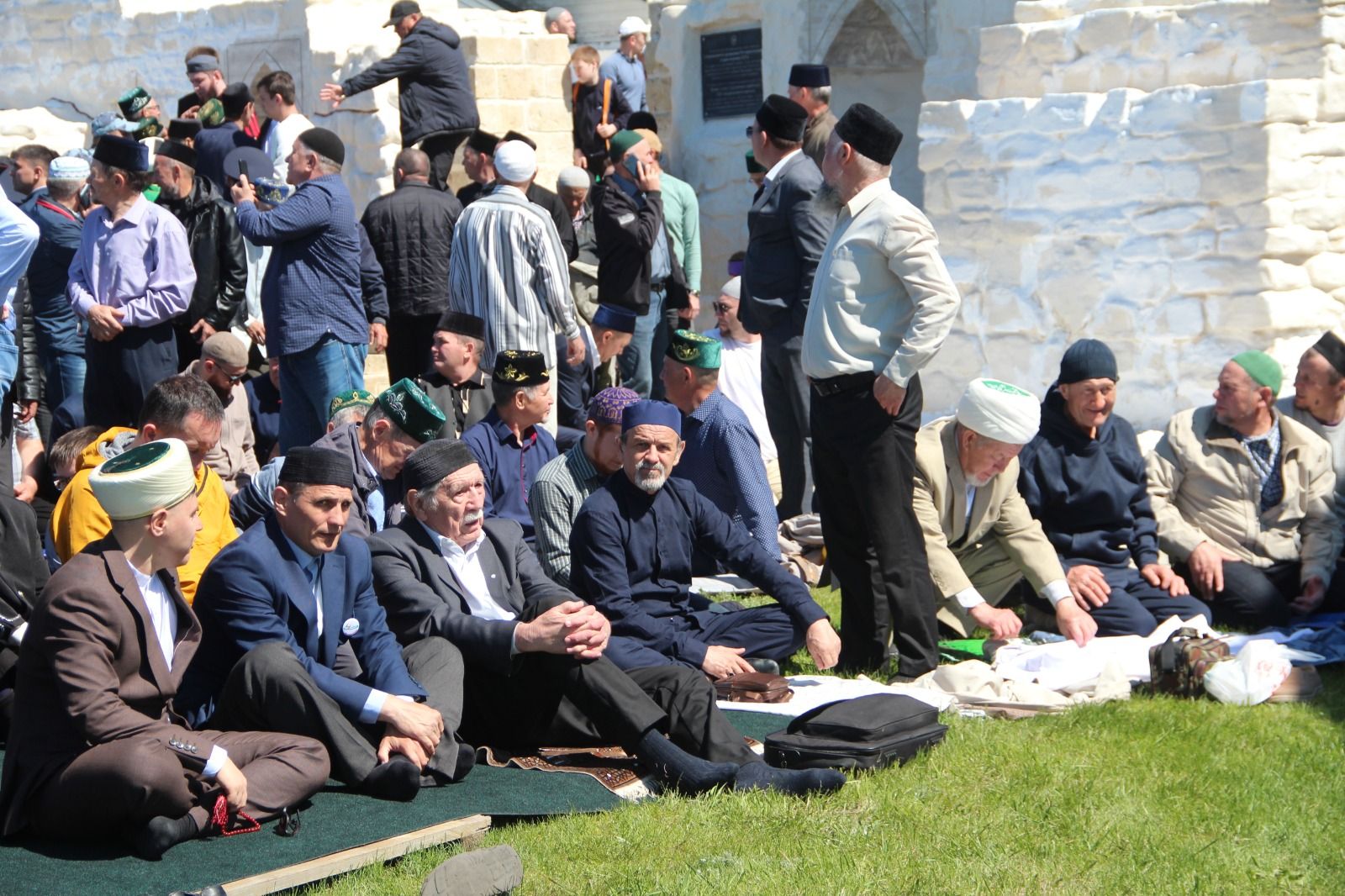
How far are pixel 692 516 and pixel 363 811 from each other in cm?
179

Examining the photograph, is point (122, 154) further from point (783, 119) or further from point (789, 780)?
point (789, 780)

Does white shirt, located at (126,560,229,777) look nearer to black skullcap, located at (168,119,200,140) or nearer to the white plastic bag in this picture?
the white plastic bag

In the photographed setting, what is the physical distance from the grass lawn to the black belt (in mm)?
1224

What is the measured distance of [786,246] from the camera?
7.73 m

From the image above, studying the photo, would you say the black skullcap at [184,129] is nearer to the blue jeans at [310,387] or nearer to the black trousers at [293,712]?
the blue jeans at [310,387]

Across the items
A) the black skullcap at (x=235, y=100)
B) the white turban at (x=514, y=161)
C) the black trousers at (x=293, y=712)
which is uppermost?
the black skullcap at (x=235, y=100)

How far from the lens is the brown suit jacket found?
4.05 metres

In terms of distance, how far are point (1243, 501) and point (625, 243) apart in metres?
3.54

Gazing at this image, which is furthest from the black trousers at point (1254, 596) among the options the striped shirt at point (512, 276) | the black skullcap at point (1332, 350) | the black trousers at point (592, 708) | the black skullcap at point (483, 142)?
the black skullcap at point (483, 142)

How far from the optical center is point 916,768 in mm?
4918

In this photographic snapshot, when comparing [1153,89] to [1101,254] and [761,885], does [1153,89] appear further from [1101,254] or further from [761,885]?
[761,885]

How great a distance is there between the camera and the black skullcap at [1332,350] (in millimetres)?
7090

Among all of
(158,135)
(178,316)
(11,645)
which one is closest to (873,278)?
(11,645)

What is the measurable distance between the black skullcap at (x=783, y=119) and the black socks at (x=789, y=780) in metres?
3.84
